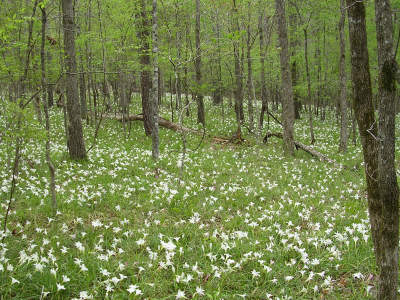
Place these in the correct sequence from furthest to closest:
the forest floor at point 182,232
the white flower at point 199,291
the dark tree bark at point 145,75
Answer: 1. the dark tree bark at point 145,75
2. the forest floor at point 182,232
3. the white flower at point 199,291

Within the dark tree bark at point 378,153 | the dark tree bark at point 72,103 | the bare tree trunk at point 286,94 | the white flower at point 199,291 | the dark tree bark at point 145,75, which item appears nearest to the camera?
the dark tree bark at point 378,153

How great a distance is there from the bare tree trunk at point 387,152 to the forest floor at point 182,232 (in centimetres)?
93

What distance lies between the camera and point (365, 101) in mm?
3824

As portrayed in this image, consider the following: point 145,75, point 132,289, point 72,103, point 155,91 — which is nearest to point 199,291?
point 132,289

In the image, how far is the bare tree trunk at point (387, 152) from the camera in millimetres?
3207

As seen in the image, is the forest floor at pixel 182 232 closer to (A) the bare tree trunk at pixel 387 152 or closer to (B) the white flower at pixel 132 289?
(B) the white flower at pixel 132 289

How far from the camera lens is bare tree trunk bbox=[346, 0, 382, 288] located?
3.77 meters

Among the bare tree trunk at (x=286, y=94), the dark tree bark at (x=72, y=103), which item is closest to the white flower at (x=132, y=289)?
the dark tree bark at (x=72, y=103)

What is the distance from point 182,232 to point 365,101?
3.85 m

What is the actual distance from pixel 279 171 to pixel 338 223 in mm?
4076

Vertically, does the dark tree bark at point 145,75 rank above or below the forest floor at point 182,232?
above

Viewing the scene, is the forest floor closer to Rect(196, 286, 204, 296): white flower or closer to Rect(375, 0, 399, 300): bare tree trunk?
Rect(196, 286, 204, 296): white flower

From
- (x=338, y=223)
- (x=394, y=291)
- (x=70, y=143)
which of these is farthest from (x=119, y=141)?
(x=394, y=291)

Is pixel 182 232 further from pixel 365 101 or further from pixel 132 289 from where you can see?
pixel 365 101
